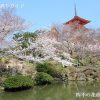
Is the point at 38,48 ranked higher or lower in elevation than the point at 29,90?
higher

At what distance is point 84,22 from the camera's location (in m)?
48.1

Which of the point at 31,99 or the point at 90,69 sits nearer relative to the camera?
the point at 31,99

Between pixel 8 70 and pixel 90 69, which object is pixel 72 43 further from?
pixel 8 70

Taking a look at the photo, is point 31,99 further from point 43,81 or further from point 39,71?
point 39,71

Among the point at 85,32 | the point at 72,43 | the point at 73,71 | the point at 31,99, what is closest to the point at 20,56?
the point at 31,99

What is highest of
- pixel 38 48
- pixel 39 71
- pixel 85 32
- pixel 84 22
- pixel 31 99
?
pixel 84 22

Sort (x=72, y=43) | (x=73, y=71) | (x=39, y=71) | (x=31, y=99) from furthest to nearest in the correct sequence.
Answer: (x=72, y=43), (x=73, y=71), (x=39, y=71), (x=31, y=99)

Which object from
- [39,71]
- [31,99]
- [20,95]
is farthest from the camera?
[39,71]

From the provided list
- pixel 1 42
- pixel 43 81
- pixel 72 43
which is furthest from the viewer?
pixel 72 43

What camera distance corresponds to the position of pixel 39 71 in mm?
18094

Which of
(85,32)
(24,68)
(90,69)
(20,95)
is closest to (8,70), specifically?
(24,68)

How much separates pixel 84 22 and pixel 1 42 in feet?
111

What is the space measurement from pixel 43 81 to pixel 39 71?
1.37 m

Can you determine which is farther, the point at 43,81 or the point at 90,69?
the point at 90,69
